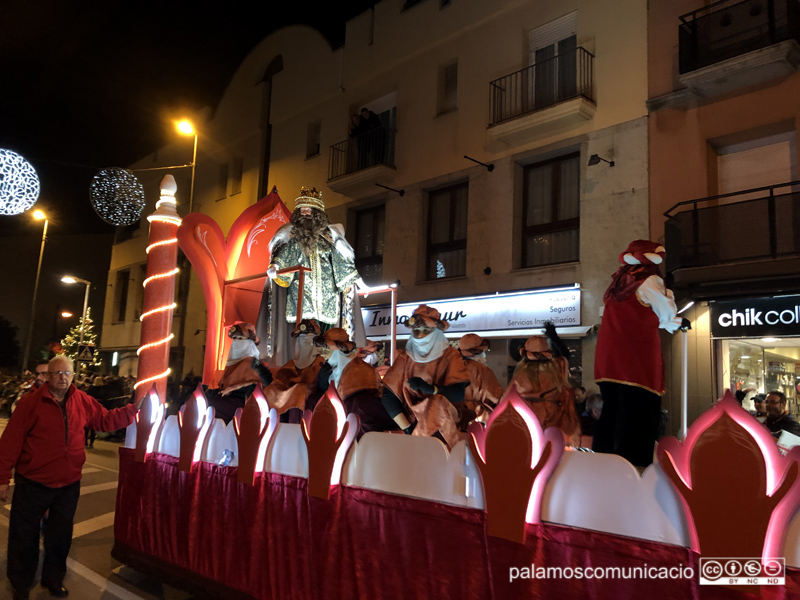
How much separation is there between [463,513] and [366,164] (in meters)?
13.9

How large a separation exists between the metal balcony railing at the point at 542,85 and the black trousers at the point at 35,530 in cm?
1046

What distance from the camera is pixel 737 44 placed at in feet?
32.5

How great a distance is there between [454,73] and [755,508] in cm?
1402

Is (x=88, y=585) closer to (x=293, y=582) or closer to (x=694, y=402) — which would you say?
(x=293, y=582)

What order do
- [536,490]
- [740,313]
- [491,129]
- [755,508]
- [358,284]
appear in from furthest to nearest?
[491,129] < [740,313] < [358,284] < [536,490] < [755,508]

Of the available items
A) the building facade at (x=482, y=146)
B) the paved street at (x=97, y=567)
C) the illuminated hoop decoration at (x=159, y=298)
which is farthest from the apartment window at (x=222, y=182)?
the paved street at (x=97, y=567)

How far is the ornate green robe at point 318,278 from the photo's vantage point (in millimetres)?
Result: 6879

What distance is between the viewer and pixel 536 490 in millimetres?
2461

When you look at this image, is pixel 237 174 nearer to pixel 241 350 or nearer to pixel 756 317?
pixel 241 350

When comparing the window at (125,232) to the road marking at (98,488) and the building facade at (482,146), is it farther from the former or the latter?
the road marking at (98,488)

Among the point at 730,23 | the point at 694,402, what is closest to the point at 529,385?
the point at 694,402

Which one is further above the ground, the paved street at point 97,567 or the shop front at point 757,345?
the shop front at point 757,345

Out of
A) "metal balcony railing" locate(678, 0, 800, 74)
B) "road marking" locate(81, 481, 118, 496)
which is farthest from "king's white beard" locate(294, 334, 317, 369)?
"metal balcony railing" locate(678, 0, 800, 74)

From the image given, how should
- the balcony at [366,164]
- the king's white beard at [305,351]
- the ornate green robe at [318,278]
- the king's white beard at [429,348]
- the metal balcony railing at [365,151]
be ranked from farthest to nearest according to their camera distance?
the metal balcony railing at [365,151] < the balcony at [366,164] < the ornate green robe at [318,278] < the king's white beard at [305,351] < the king's white beard at [429,348]
